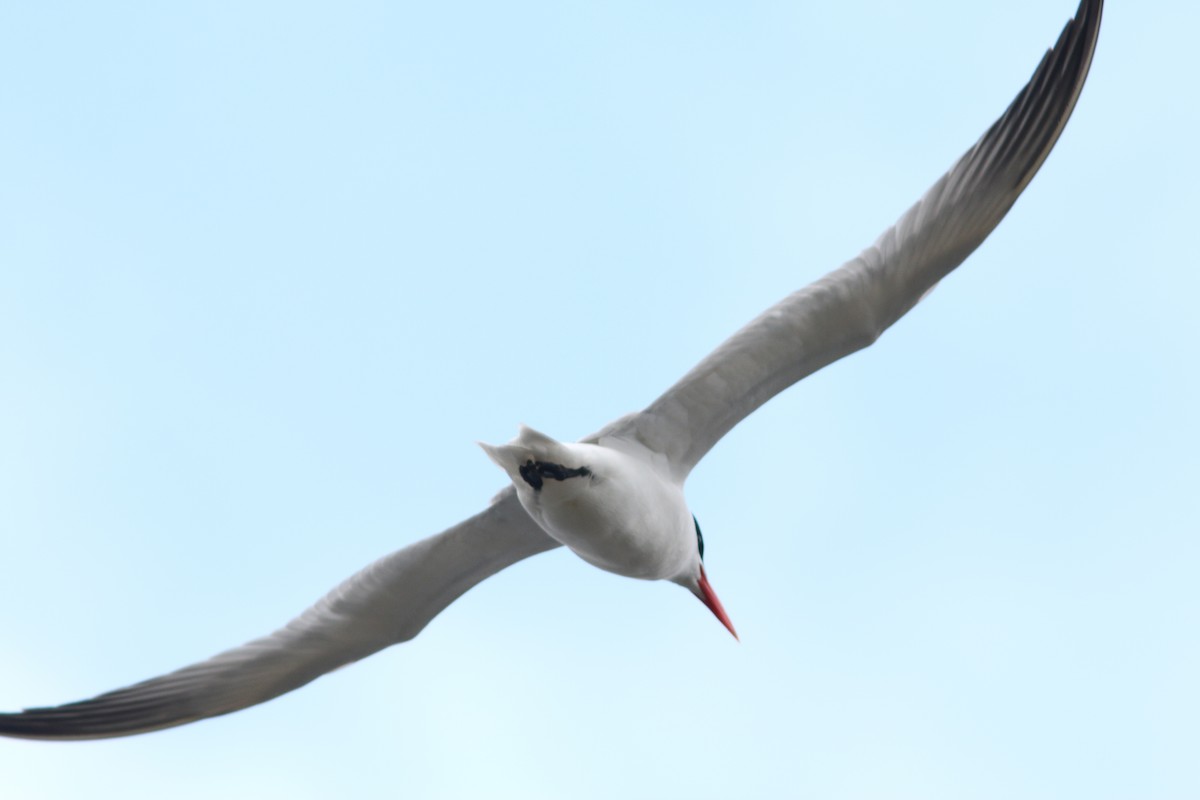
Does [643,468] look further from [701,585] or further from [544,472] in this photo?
[701,585]

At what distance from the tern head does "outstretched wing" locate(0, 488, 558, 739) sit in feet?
2.85

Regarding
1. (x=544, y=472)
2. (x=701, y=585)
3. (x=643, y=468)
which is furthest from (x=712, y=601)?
(x=544, y=472)

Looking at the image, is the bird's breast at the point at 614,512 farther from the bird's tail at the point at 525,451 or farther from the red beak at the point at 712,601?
the red beak at the point at 712,601

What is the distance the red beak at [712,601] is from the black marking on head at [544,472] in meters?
1.87

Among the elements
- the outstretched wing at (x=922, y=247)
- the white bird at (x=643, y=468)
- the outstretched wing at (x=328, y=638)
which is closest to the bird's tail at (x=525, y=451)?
the white bird at (x=643, y=468)

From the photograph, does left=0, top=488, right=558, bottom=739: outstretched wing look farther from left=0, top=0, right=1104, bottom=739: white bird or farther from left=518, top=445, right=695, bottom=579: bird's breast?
left=518, top=445, right=695, bottom=579: bird's breast

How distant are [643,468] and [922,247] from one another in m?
1.61

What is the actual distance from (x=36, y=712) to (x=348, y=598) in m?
1.69

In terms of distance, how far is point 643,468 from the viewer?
24.8ft

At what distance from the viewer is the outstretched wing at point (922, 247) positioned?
7242 millimetres

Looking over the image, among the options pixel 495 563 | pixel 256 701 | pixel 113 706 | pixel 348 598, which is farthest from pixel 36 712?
pixel 495 563

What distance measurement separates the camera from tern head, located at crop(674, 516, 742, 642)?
862 centimetres

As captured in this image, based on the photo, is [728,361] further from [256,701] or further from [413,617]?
[256,701]

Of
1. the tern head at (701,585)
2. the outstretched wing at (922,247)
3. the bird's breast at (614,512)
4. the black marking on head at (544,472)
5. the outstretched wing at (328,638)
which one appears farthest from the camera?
the tern head at (701,585)
